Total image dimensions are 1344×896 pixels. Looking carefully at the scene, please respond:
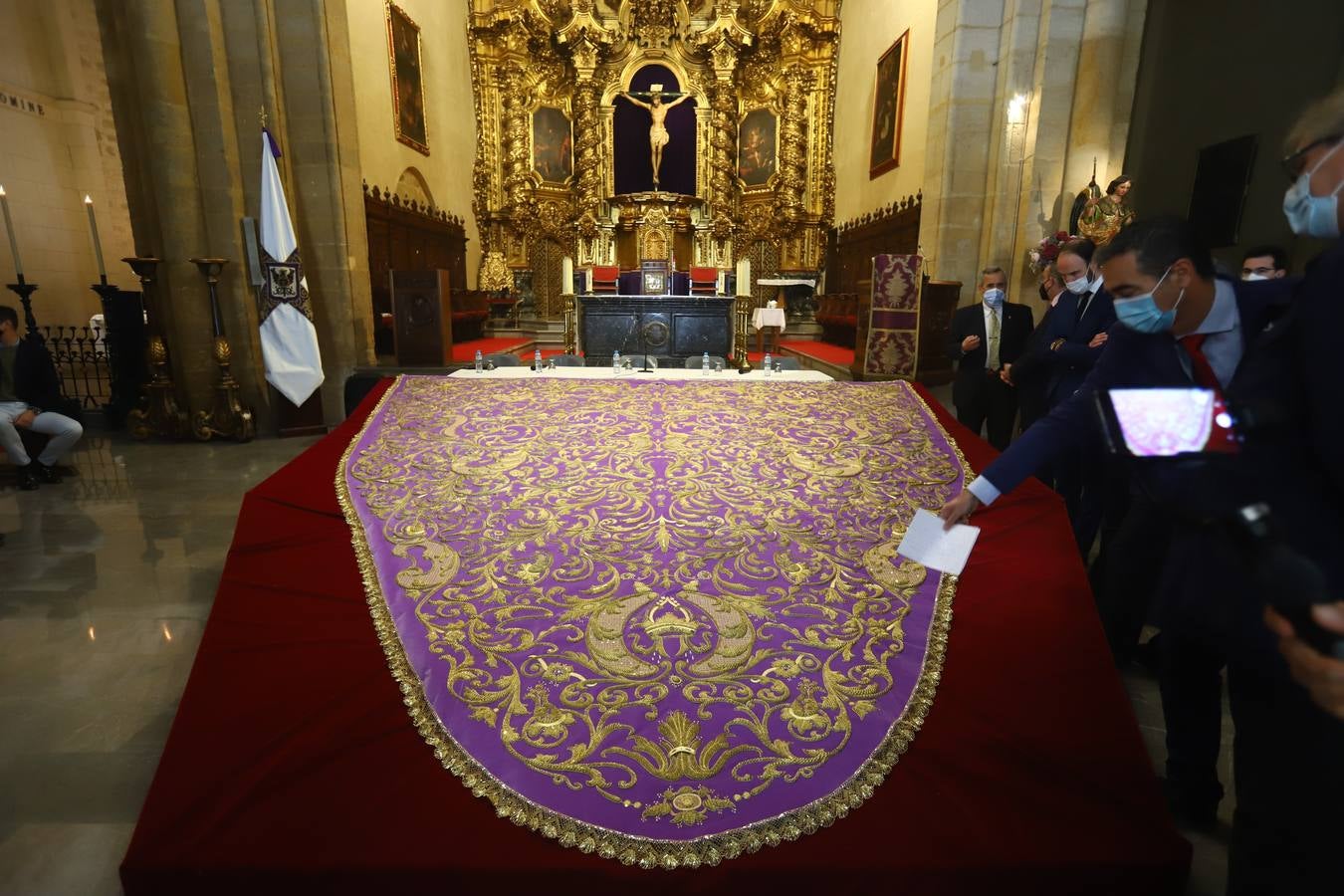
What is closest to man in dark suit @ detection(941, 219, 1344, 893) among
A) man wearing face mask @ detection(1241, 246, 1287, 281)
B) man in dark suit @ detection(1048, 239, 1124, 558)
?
man in dark suit @ detection(1048, 239, 1124, 558)

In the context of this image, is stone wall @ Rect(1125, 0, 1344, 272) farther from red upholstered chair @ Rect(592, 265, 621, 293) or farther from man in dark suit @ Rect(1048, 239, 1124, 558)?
red upholstered chair @ Rect(592, 265, 621, 293)

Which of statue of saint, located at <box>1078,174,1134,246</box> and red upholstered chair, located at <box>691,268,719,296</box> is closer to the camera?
statue of saint, located at <box>1078,174,1134,246</box>

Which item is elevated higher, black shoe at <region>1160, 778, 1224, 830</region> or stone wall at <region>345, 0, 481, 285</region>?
stone wall at <region>345, 0, 481, 285</region>

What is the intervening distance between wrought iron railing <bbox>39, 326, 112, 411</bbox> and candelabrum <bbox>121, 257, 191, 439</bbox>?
0.66 m

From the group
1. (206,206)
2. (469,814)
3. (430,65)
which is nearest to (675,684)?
(469,814)

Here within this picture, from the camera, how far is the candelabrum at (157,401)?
598cm

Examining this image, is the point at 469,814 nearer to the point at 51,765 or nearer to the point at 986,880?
the point at 986,880

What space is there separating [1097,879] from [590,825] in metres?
0.94

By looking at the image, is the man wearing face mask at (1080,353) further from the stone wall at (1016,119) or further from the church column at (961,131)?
the church column at (961,131)

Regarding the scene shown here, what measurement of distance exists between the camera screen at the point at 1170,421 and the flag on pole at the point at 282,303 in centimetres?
659

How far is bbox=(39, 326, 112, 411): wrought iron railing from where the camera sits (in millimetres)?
6920

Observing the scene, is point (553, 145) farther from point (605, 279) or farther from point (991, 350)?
point (991, 350)

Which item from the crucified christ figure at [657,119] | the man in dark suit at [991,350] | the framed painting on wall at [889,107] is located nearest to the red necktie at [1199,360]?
the man in dark suit at [991,350]

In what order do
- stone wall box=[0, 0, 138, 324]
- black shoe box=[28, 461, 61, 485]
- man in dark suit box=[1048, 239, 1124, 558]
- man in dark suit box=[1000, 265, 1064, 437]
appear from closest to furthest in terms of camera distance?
1. man in dark suit box=[1048, 239, 1124, 558]
2. man in dark suit box=[1000, 265, 1064, 437]
3. black shoe box=[28, 461, 61, 485]
4. stone wall box=[0, 0, 138, 324]
